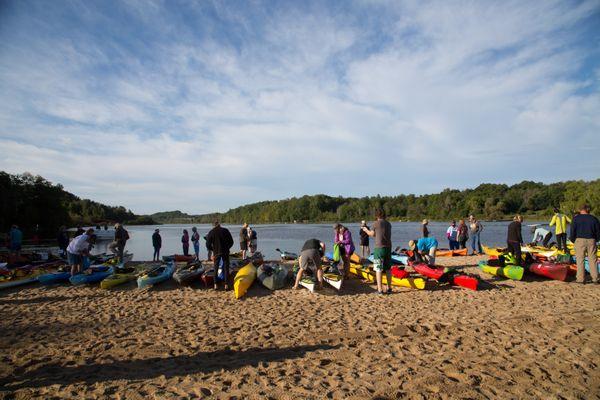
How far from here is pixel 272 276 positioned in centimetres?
986

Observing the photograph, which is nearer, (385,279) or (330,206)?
(385,279)

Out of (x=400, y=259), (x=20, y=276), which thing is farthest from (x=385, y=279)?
(x=20, y=276)

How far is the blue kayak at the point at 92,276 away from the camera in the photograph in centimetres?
1034

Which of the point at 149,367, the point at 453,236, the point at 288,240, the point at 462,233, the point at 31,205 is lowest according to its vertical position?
the point at 288,240

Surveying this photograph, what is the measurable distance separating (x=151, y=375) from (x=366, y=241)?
1003 cm

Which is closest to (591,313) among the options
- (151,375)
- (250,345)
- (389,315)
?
(389,315)

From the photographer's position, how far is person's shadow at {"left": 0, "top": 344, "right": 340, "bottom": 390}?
4.41 m

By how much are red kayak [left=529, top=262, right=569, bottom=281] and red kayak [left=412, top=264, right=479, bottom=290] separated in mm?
2324

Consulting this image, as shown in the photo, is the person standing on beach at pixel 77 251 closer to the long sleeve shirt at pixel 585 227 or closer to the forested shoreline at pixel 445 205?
the long sleeve shirt at pixel 585 227

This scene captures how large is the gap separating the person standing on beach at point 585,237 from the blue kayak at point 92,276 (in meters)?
13.5

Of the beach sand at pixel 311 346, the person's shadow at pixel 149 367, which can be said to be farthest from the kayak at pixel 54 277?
the person's shadow at pixel 149 367

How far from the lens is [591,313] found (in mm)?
6715

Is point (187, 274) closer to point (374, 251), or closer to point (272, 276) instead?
point (272, 276)

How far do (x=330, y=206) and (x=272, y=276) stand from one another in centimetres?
10860
